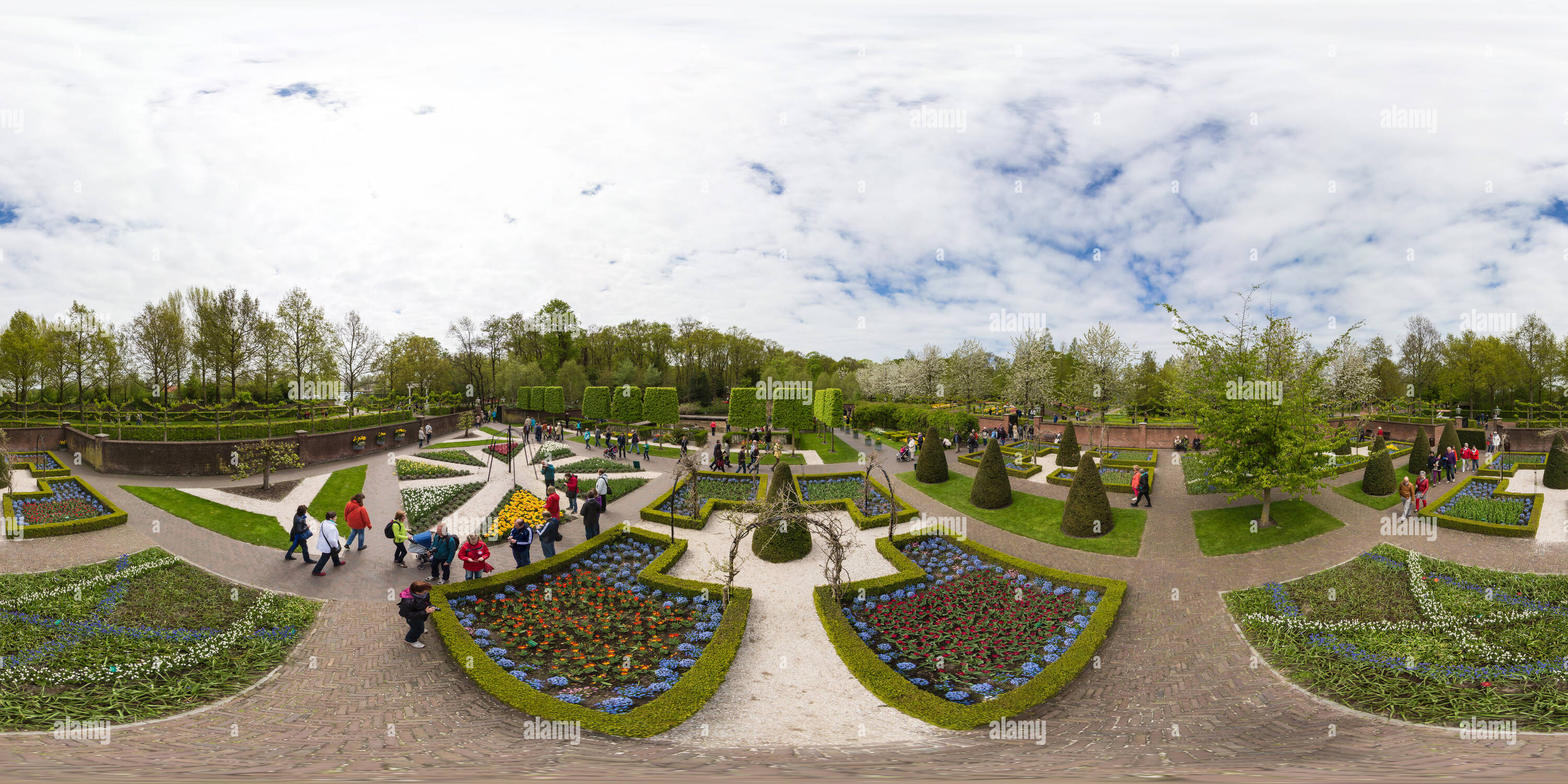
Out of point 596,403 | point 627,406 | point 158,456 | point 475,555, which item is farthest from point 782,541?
point 596,403

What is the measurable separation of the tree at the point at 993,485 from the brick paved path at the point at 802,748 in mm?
7432

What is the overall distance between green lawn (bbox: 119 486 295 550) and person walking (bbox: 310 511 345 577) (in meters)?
2.94

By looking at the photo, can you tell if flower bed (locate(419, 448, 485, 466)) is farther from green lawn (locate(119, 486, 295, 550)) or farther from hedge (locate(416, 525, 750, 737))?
hedge (locate(416, 525, 750, 737))

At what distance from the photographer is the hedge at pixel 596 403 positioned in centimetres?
4750

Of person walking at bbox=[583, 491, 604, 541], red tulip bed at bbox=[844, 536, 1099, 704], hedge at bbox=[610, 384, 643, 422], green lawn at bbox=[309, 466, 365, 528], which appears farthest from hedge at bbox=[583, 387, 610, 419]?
red tulip bed at bbox=[844, 536, 1099, 704]

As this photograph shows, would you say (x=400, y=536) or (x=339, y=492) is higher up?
(x=400, y=536)

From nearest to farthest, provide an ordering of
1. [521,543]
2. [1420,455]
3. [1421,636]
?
[1421,636] → [521,543] → [1420,455]

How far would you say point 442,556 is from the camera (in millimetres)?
12297

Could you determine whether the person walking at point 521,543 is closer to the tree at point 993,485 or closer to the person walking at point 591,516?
the person walking at point 591,516

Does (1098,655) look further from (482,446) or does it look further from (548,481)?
(482,446)

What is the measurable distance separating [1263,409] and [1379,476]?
6734 mm

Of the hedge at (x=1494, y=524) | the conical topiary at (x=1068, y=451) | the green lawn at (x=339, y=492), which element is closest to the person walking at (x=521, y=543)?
the green lawn at (x=339, y=492)

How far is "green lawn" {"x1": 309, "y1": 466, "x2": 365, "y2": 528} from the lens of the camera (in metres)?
18.8

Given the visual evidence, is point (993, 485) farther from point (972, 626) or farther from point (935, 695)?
point (935, 695)
